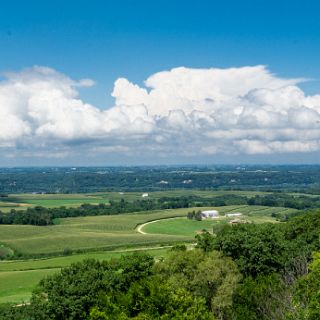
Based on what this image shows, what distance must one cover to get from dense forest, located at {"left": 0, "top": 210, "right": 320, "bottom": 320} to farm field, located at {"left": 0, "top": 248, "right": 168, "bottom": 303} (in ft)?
69.2

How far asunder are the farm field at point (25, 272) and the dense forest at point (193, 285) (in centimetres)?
2111

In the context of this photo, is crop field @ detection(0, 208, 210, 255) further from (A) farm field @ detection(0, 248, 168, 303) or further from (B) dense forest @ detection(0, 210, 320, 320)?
(B) dense forest @ detection(0, 210, 320, 320)

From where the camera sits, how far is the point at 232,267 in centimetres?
4816

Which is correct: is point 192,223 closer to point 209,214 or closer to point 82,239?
point 209,214

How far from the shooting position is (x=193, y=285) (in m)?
44.5

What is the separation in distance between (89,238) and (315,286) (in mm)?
103818

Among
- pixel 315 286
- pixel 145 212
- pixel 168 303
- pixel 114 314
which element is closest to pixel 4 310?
pixel 114 314

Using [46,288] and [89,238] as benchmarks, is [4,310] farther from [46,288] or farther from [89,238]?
[89,238]

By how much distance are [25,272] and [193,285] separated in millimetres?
49947

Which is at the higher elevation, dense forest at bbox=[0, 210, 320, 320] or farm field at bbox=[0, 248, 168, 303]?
dense forest at bbox=[0, 210, 320, 320]

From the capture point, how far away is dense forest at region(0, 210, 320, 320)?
3325 cm

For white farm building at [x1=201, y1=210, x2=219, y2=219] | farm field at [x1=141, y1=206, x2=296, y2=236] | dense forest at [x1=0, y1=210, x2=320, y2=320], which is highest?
dense forest at [x1=0, y1=210, x2=320, y2=320]

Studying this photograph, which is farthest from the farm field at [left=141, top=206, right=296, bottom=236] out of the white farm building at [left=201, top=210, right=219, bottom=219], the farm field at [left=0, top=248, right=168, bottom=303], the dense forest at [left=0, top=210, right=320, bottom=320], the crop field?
the dense forest at [left=0, top=210, right=320, bottom=320]

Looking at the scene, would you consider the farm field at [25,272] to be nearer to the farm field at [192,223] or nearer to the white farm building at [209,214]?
the farm field at [192,223]
